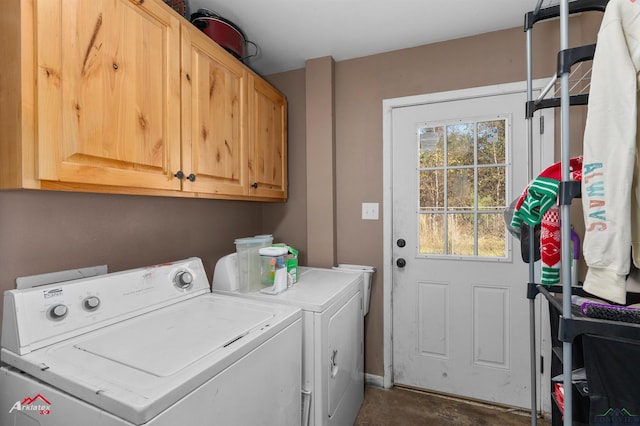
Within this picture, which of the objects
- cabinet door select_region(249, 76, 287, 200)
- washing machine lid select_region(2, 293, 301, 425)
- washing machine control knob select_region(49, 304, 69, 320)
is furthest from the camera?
cabinet door select_region(249, 76, 287, 200)

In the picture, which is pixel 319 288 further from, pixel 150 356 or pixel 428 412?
pixel 428 412

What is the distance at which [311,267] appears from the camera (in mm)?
2277

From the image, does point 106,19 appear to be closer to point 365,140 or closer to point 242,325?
point 242,325

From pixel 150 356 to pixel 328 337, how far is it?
79 cm

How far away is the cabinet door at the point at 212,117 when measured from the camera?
1401mm

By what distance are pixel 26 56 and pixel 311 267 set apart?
1.85 m

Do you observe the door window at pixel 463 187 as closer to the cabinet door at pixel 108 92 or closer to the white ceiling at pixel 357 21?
the white ceiling at pixel 357 21

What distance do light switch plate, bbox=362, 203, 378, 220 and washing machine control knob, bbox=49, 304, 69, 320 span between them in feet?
5.71

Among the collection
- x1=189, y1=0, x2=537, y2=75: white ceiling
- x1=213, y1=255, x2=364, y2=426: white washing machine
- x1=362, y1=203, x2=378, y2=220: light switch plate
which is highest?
x1=189, y1=0, x2=537, y2=75: white ceiling

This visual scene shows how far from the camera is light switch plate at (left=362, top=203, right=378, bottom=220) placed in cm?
218

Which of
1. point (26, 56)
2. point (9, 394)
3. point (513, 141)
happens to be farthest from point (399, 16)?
point (9, 394)

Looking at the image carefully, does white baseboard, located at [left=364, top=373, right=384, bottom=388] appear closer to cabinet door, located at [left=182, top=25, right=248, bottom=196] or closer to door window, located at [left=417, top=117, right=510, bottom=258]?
door window, located at [left=417, top=117, right=510, bottom=258]

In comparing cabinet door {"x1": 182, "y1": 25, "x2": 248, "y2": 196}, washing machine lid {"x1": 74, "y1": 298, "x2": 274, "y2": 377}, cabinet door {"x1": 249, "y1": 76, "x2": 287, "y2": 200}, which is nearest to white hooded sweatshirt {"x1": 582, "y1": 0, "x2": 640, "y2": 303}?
washing machine lid {"x1": 74, "y1": 298, "x2": 274, "y2": 377}

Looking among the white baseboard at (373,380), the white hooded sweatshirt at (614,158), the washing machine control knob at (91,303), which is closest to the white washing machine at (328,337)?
the white baseboard at (373,380)
